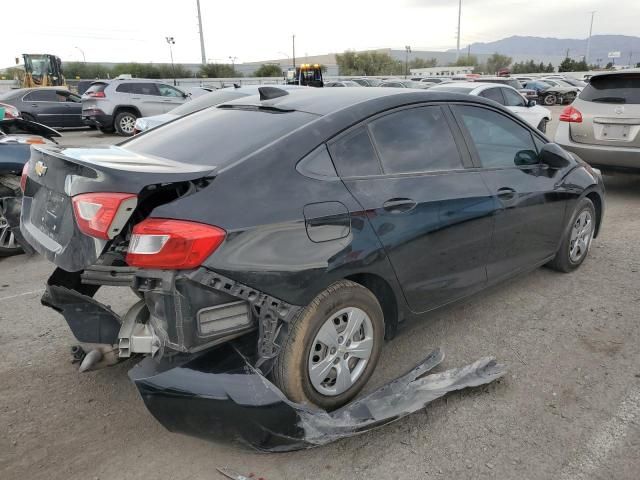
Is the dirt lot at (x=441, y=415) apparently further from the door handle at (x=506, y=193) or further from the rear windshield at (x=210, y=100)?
the rear windshield at (x=210, y=100)

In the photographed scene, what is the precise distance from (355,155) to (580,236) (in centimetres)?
285

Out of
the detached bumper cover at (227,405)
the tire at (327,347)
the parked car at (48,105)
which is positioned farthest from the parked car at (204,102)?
the parked car at (48,105)

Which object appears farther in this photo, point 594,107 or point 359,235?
point 594,107

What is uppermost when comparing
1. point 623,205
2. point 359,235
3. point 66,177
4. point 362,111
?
point 362,111

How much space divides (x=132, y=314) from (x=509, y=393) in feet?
6.85

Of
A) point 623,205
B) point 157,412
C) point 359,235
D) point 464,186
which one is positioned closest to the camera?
point 157,412

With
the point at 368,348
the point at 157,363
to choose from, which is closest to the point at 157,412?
the point at 157,363

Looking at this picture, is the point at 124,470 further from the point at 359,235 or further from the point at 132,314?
the point at 359,235

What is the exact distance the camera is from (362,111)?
9.55 ft

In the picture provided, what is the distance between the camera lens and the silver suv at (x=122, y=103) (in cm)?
1570

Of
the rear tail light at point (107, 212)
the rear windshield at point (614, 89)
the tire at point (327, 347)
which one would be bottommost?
the tire at point (327, 347)

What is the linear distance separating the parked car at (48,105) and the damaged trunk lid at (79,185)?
52.8 ft

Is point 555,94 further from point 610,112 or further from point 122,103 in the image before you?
point 610,112

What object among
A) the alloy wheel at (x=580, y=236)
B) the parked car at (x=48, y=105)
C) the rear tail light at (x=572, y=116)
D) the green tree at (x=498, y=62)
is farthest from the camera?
the green tree at (x=498, y=62)
